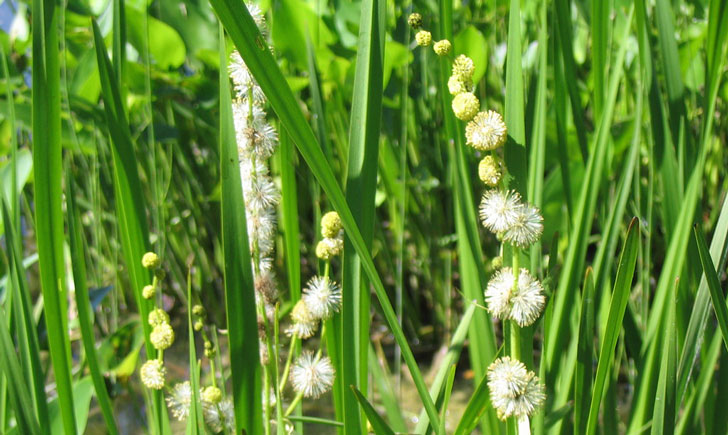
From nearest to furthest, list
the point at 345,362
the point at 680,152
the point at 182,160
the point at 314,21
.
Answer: the point at 345,362, the point at 680,152, the point at 314,21, the point at 182,160

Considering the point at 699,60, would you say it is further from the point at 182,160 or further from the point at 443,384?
the point at 182,160

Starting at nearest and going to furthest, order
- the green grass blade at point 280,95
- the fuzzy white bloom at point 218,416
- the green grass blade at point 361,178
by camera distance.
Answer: the green grass blade at point 280,95, the green grass blade at point 361,178, the fuzzy white bloom at point 218,416

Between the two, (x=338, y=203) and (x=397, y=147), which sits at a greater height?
(x=397, y=147)

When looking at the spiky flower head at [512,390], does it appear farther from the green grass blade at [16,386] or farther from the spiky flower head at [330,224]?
the green grass blade at [16,386]

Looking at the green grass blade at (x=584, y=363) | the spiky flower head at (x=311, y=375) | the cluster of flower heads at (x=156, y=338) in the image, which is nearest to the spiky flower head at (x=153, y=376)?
the cluster of flower heads at (x=156, y=338)

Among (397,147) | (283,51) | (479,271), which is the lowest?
(479,271)

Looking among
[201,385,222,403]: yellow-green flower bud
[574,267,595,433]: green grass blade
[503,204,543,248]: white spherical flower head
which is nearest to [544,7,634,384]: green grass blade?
[574,267,595,433]: green grass blade

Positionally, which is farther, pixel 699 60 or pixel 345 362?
pixel 699 60

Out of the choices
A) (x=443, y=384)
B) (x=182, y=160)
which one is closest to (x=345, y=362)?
(x=443, y=384)

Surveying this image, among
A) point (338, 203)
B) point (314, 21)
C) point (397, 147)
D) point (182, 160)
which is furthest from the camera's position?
point (182, 160)
